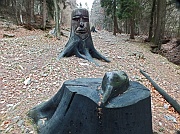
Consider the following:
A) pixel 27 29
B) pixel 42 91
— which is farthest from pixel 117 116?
pixel 27 29

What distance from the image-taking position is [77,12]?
6.81m

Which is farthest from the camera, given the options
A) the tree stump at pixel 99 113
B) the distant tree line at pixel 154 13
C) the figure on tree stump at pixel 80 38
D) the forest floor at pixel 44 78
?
the distant tree line at pixel 154 13

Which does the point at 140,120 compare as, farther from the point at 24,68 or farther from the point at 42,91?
the point at 24,68

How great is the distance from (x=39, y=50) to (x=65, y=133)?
19.5ft

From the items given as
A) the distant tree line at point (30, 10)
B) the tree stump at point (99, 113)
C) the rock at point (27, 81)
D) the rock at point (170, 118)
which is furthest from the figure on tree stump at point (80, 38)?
the distant tree line at point (30, 10)

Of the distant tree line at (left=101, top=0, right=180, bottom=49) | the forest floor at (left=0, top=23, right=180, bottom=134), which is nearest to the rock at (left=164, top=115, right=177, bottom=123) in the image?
the forest floor at (left=0, top=23, right=180, bottom=134)

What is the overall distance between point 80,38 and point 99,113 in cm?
493

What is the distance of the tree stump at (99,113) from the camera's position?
7.45 ft

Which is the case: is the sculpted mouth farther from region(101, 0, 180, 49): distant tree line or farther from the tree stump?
the tree stump

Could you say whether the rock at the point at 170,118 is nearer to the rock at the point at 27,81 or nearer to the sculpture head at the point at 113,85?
the sculpture head at the point at 113,85

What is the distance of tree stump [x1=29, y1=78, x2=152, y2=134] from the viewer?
7.45 ft

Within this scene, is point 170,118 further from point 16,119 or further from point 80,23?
point 80,23

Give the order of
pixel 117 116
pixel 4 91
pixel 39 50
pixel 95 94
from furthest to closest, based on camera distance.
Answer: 1. pixel 39 50
2. pixel 4 91
3. pixel 95 94
4. pixel 117 116

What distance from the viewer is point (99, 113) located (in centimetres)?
228
